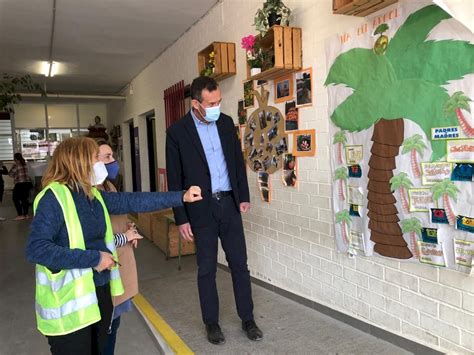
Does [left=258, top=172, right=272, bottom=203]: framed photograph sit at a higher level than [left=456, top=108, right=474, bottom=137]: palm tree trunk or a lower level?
lower

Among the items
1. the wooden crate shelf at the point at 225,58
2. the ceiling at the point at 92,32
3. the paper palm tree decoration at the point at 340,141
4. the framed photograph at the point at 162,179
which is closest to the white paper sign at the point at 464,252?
the paper palm tree decoration at the point at 340,141

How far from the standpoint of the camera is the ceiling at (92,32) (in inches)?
171

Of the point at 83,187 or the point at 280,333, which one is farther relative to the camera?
the point at 280,333

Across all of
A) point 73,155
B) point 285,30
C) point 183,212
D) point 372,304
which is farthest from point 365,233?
point 73,155

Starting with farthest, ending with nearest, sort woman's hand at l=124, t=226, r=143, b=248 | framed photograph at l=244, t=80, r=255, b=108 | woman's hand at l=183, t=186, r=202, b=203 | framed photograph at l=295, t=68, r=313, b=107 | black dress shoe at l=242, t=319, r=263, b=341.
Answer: framed photograph at l=244, t=80, r=255, b=108 < framed photograph at l=295, t=68, r=313, b=107 < black dress shoe at l=242, t=319, r=263, b=341 < woman's hand at l=124, t=226, r=143, b=248 < woman's hand at l=183, t=186, r=202, b=203

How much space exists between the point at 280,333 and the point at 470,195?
1.53 m

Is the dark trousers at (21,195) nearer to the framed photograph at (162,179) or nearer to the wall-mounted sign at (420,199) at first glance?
the framed photograph at (162,179)

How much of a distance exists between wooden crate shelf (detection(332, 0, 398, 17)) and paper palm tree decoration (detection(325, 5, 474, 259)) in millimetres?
175

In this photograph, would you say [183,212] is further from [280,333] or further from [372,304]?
[372,304]

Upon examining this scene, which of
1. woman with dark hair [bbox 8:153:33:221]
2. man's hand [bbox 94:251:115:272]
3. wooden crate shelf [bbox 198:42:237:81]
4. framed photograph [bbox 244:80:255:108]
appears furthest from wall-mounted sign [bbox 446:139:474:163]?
woman with dark hair [bbox 8:153:33:221]

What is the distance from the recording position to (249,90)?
3730 mm

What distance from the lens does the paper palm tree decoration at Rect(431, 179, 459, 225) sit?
196 cm

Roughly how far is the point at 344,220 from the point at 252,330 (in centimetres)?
98

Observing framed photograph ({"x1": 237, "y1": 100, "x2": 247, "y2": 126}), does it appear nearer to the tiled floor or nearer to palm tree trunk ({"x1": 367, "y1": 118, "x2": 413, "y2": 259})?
the tiled floor
